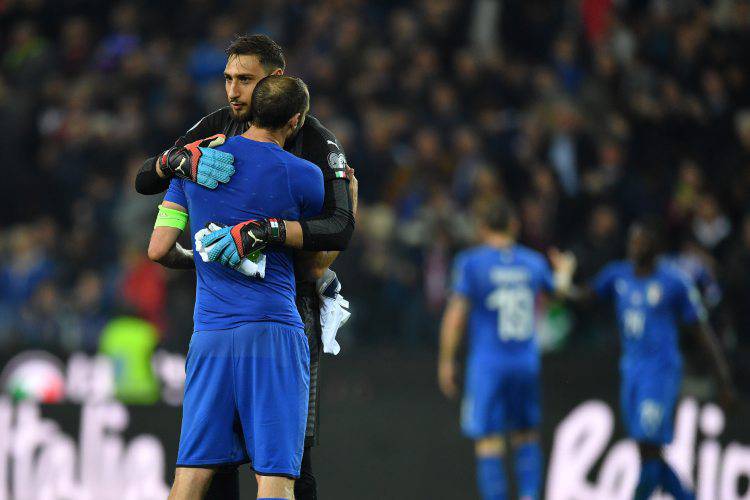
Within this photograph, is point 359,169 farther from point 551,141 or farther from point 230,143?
point 230,143

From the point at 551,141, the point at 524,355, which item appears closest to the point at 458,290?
the point at 524,355

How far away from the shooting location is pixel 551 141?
11000 mm

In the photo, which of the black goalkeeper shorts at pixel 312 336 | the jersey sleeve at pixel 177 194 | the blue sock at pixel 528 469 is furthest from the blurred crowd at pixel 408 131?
the jersey sleeve at pixel 177 194

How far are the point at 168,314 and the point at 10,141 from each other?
3.71m

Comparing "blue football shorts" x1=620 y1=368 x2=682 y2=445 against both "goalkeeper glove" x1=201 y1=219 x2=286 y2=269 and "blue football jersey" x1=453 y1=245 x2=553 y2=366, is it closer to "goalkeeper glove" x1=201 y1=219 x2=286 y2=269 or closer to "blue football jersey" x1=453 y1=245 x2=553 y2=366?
"blue football jersey" x1=453 y1=245 x2=553 y2=366

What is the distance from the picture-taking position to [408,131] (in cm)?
1134

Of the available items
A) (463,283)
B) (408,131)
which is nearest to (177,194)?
(463,283)

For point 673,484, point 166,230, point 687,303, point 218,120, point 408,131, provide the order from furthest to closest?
point 408,131
point 687,303
point 673,484
point 218,120
point 166,230

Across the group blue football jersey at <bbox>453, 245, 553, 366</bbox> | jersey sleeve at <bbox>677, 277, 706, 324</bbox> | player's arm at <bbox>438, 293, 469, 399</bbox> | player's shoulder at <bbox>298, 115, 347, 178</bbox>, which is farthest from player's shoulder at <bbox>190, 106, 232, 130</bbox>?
jersey sleeve at <bbox>677, 277, 706, 324</bbox>

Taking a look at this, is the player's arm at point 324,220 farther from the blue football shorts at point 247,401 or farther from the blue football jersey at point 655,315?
the blue football jersey at point 655,315

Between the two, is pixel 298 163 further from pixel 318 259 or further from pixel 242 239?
pixel 318 259

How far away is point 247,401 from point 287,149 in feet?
3.16

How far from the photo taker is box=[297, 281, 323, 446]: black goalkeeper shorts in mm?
4766

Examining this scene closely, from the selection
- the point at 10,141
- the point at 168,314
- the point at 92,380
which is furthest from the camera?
the point at 10,141
